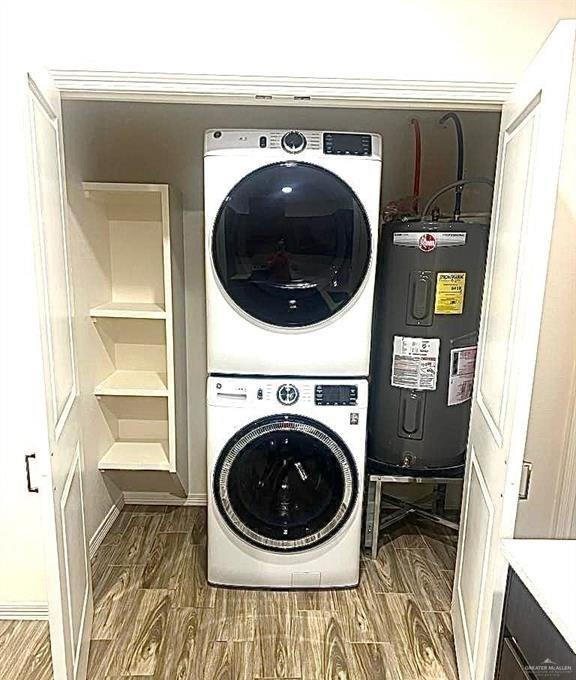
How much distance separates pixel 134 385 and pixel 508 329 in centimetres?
175

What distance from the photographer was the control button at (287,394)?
2.22 meters

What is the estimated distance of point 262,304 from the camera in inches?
85.1

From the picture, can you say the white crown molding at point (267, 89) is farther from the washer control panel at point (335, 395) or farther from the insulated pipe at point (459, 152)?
the washer control panel at point (335, 395)

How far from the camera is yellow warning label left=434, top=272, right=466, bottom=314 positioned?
2283 millimetres

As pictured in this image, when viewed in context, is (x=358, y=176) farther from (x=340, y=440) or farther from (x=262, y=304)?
(x=340, y=440)

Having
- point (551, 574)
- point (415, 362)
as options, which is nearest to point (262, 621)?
point (415, 362)

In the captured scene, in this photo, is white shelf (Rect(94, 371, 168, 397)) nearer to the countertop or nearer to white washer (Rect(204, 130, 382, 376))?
white washer (Rect(204, 130, 382, 376))

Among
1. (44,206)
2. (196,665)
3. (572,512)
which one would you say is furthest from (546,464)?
(44,206)

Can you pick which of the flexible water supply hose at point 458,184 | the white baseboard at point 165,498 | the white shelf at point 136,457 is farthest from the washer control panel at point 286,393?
the white baseboard at point 165,498

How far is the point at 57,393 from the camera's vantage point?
1605 mm

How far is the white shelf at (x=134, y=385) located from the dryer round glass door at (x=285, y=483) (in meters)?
0.56

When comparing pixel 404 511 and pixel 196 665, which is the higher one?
pixel 404 511

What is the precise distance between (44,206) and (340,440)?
134cm

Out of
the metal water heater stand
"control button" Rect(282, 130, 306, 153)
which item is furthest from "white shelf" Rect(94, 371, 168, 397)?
"control button" Rect(282, 130, 306, 153)
